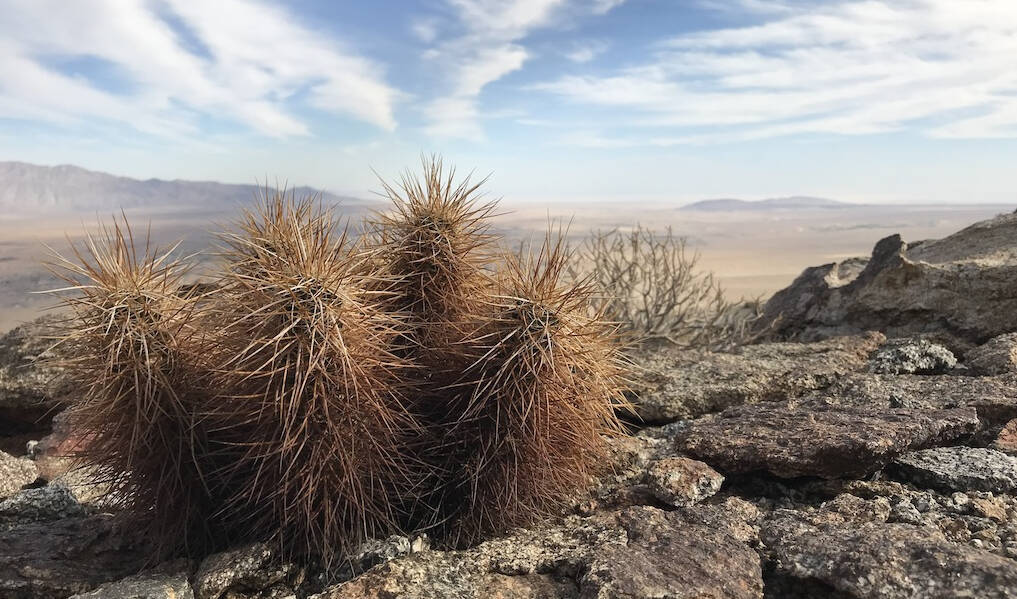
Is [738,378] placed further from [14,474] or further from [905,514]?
[14,474]

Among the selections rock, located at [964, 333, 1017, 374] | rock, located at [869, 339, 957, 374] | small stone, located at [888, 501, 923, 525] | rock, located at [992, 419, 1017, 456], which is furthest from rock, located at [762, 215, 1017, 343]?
small stone, located at [888, 501, 923, 525]

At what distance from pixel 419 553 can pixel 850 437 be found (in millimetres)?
1832

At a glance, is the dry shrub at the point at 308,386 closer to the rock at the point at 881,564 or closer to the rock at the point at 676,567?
the rock at the point at 676,567

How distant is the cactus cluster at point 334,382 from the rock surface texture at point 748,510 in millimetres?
192

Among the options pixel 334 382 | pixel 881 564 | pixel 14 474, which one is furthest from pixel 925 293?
pixel 14 474

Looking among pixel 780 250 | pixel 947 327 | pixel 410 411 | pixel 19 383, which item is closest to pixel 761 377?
pixel 947 327

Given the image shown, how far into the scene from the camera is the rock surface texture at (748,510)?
2.06 metres

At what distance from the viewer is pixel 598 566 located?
213 centimetres

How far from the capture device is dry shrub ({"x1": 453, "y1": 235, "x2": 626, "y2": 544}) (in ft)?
8.05

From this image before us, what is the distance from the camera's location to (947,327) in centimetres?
445

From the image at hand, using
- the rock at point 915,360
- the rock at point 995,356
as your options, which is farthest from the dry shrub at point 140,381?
the rock at point 995,356

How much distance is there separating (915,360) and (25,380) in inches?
258

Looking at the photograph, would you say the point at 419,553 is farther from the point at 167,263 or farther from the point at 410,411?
the point at 167,263

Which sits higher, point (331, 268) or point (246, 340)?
point (331, 268)
